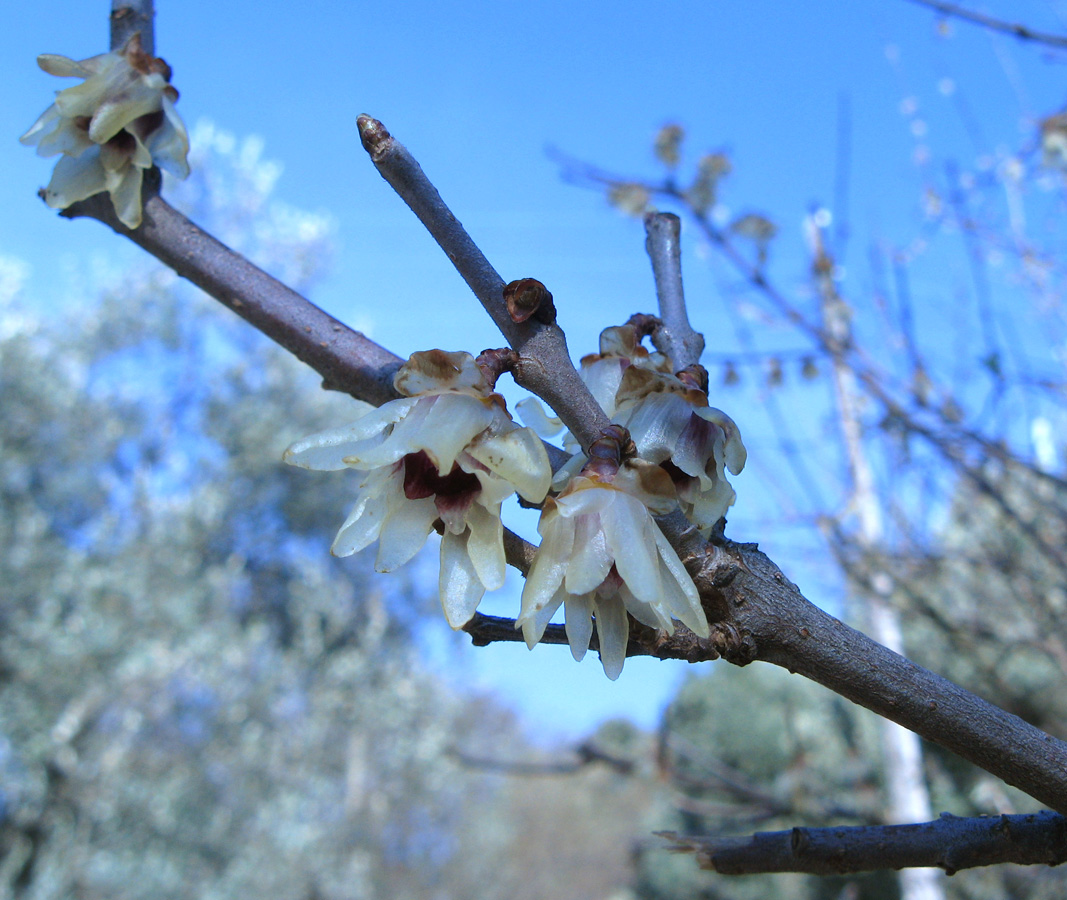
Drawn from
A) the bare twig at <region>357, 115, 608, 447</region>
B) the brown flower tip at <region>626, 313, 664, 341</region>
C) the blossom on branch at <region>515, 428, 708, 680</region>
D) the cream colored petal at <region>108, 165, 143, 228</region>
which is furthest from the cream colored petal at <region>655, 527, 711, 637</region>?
the cream colored petal at <region>108, 165, 143, 228</region>

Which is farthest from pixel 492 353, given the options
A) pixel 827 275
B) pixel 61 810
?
pixel 61 810

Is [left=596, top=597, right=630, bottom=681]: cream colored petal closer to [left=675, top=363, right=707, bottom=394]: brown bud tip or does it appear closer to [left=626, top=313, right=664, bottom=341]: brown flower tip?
[left=675, top=363, right=707, bottom=394]: brown bud tip

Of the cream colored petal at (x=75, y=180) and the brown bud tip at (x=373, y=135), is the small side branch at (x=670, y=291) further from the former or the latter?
the cream colored petal at (x=75, y=180)

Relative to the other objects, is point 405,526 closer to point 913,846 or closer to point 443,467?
point 443,467

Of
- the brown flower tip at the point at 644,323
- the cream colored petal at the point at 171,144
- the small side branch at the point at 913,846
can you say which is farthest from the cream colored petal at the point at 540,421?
the cream colored petal at the point at 171,144

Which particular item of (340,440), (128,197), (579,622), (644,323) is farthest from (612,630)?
(128,197)

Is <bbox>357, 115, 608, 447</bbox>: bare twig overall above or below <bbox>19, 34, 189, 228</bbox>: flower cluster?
below
